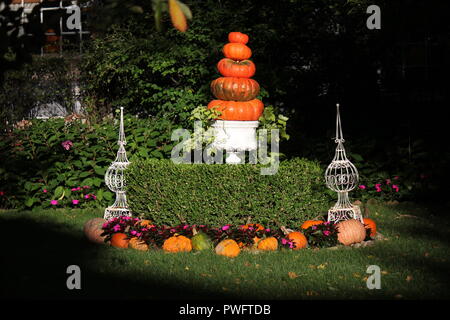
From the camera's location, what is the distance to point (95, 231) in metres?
6.86

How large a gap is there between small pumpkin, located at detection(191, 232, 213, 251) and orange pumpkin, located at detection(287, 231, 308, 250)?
33.2 inches

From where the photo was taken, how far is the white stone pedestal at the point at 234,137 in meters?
7.40

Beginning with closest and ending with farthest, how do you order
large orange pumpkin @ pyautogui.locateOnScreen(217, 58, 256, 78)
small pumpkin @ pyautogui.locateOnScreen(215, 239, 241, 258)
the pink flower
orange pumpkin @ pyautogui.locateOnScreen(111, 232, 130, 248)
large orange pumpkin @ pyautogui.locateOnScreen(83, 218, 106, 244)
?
small pumpkin @ pyautogui.locateOnScreen(215, 239, 241, 258)
orange pumpkin @ pyautogui.locateOnScreen(111, 232, 130, 248)
large orange pumpkin @ pyautogui.locateOnScreen(83, 218, 106, 244)
large orange pumpkin @ pyautogui.locateOnScreen(217, 58, 256, 78)
the pink flower

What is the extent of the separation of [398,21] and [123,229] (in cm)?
640

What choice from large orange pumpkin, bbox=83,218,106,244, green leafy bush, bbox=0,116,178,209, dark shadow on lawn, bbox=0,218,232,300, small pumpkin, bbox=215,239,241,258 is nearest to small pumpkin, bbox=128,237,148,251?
dark shadow on lawn, bbox=0,218,232,300

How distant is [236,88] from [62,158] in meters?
3.26

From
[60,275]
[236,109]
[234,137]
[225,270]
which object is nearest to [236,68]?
[236,109]

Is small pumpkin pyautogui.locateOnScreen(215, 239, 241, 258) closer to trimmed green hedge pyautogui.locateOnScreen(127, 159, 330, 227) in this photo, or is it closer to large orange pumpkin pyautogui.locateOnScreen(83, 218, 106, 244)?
trimmed green hedge pyautogui.locateOnScreen(127, 159, 330, 227)

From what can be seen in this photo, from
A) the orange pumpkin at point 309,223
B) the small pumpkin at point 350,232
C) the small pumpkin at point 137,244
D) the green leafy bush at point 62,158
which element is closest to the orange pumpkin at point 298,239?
the orange pumpkin at point 309,223

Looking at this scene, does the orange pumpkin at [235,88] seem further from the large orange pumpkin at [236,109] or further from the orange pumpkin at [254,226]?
the orange pumpkin at [254,226]

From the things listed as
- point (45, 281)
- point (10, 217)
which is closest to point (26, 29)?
point (45, 281)

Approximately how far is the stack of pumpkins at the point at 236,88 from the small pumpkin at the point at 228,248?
5.97 feet

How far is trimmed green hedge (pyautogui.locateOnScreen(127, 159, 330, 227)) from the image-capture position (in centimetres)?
679
